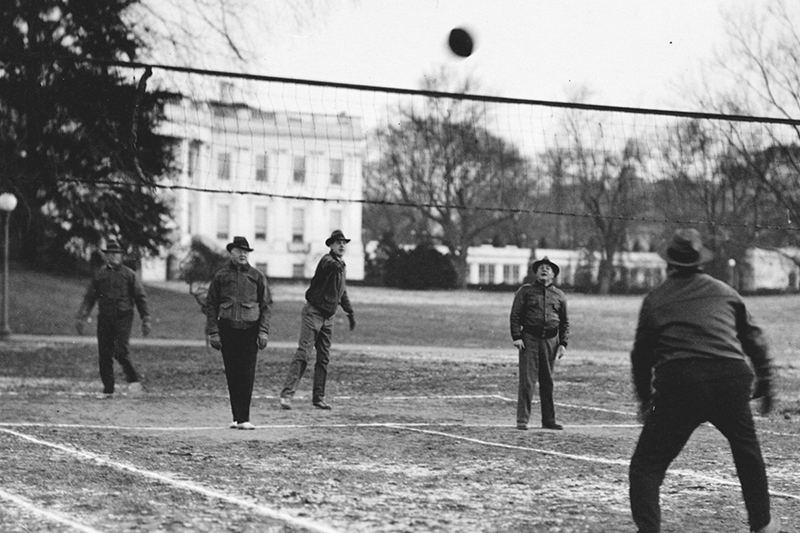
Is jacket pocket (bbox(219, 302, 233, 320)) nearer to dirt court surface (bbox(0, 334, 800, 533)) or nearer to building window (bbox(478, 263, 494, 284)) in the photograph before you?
dirt court surface (bbox(0, 334, 800, 533))

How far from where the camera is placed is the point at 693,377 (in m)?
6.22

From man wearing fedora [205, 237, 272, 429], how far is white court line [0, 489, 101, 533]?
4.08m

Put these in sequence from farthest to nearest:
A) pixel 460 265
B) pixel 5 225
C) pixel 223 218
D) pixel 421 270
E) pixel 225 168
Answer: pixel 223 218, pixel 460 265, pixel 421 270, pixel 5 225, pixel 225 168

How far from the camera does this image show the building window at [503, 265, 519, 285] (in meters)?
61.8

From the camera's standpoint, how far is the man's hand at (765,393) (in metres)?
6.67

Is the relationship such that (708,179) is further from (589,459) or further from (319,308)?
(589,459)

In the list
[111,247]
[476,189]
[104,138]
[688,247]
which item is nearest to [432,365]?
[104,138]

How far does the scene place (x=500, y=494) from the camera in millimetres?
7707

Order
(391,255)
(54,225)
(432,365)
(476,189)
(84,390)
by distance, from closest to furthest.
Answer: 1. (84,390)
2. (432,365)
3. (54,225)
4. (476,189)
5. (391,255)

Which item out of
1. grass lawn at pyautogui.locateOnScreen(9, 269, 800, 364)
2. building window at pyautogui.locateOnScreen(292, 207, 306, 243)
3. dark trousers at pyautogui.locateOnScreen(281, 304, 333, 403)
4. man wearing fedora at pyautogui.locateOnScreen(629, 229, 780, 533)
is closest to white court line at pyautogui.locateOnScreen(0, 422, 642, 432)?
dark trousers at pyautogui.locateOnScreen(281, 304, 333, 403)

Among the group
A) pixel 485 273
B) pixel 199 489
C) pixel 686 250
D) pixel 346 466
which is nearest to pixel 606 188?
pixel 485 273

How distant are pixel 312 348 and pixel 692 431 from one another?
7.82 m

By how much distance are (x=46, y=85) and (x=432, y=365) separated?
8.90m

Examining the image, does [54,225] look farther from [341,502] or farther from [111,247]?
[341,502]
